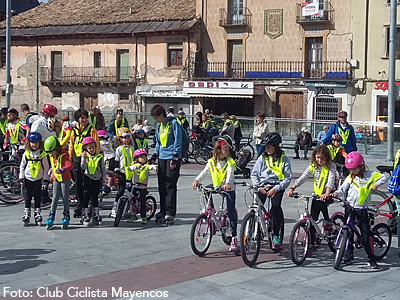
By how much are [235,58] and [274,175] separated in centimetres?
3114

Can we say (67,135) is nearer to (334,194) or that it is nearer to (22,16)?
(334,194)

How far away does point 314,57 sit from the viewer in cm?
3691

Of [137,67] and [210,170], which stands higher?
[137,67]

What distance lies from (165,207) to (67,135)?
2470mm

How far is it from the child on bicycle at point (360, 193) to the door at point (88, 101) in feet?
119

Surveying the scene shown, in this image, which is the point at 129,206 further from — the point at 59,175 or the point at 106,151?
the point at 106,151

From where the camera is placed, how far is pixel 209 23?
132 ft

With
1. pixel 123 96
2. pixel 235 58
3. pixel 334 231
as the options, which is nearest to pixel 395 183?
pixel 334 231

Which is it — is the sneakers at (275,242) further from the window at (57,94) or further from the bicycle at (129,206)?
the window at (57,94)

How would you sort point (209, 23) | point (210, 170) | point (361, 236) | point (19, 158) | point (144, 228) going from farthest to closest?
point (209, 23) → point (19, 158) → point (144, 228) → point (210, 170) → point (361, 236)

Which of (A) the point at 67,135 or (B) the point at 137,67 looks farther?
(B) the point at 137,67

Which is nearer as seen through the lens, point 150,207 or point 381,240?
point 381,240

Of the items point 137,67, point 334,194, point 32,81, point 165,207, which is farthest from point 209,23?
point 334,194

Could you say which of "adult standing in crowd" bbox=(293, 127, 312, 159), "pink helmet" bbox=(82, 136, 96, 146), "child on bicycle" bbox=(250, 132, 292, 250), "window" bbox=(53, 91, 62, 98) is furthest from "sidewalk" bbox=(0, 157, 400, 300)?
"window" bbox=(53, 91, 62, 98)
